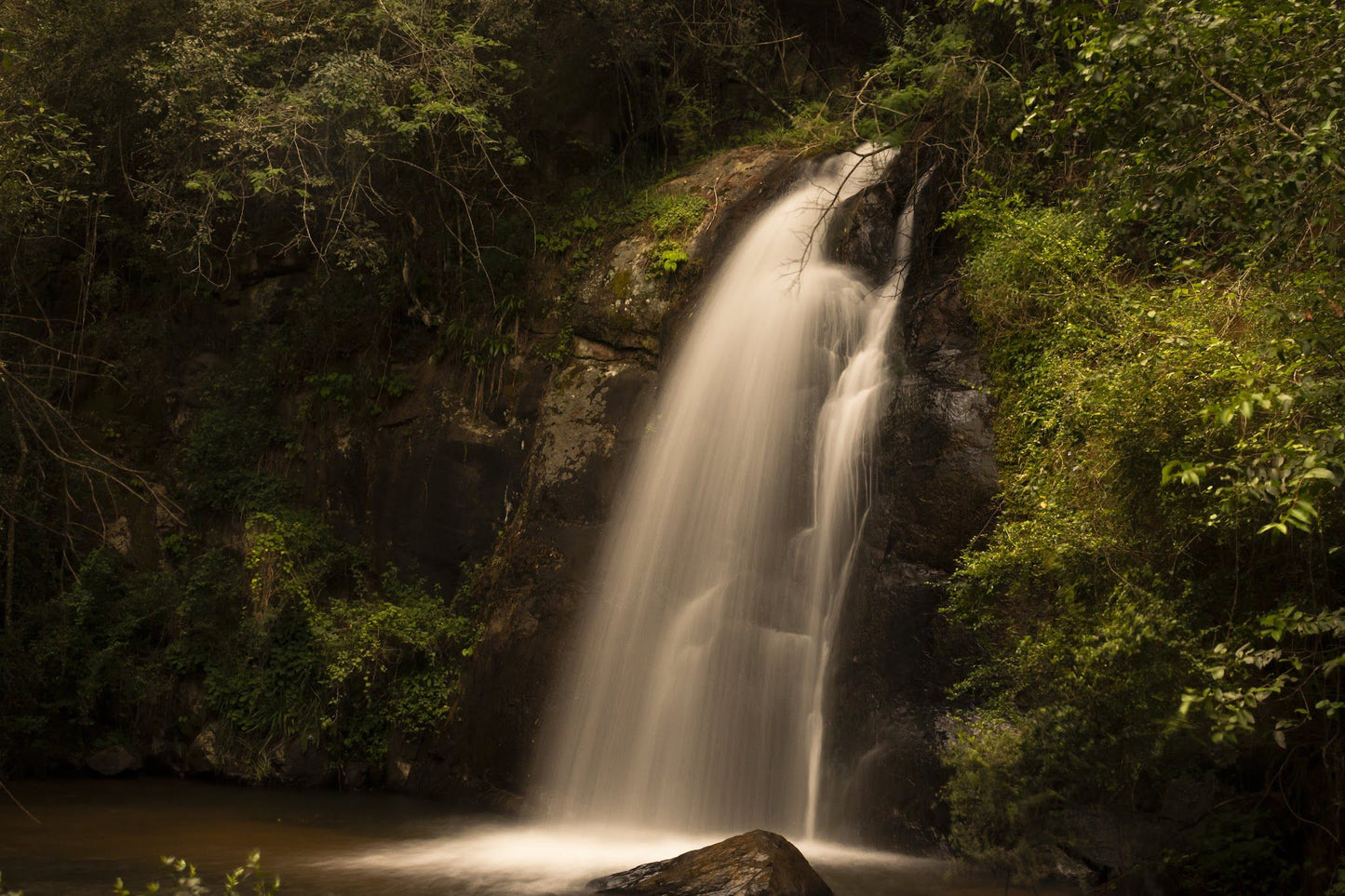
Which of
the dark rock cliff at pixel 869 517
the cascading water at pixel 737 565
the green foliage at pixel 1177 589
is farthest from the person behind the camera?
the cascading water at pixel 737 565

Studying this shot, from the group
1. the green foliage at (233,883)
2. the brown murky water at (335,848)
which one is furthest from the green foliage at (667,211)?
the green foliage at (233,883)

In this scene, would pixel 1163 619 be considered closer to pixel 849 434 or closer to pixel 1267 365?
pixel 1267 365

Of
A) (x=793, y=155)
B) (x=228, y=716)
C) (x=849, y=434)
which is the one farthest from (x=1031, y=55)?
(x=228, y=716)

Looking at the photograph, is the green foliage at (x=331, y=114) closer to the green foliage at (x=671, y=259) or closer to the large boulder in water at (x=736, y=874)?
the green foliage at (x=671, y=259)

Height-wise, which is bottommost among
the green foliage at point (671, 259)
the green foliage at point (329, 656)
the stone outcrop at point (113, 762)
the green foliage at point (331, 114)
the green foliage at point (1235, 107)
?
the stone outcrop at point (113, 762)

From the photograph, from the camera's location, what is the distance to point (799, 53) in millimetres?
15305

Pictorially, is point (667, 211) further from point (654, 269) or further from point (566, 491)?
point (566, 491)

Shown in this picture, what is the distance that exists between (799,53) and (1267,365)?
36.1 ft

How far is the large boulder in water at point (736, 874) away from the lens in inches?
262

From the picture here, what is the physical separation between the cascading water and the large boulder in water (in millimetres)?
1506

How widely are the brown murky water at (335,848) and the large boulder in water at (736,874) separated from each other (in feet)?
1.54

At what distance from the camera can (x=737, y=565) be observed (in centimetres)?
966

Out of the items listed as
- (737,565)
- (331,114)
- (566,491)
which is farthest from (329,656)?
(331,114)

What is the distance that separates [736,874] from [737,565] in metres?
3.39
